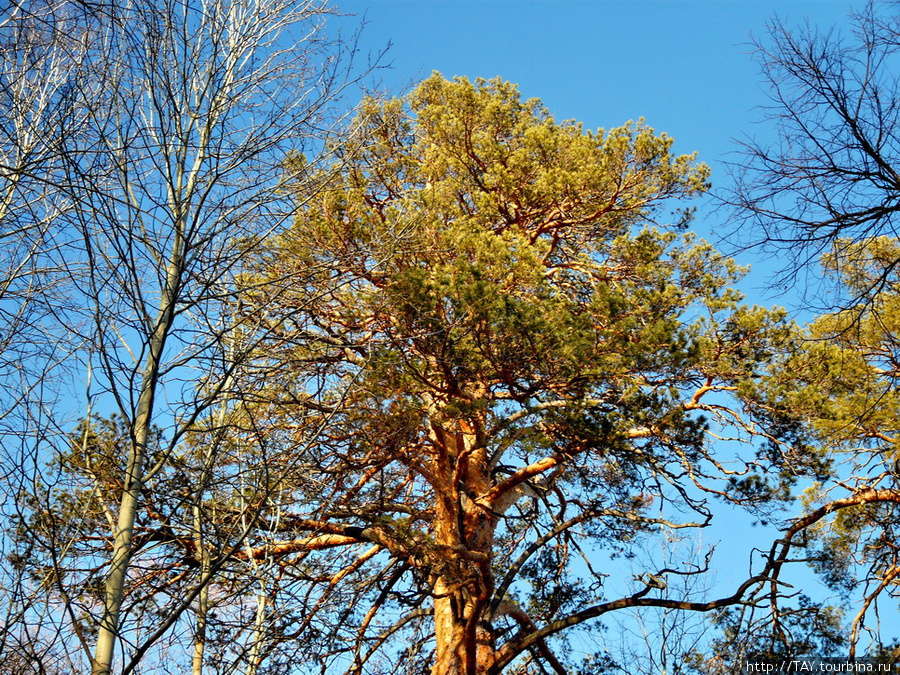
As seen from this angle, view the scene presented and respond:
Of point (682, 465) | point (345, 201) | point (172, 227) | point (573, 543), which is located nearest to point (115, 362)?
point (172, 227)

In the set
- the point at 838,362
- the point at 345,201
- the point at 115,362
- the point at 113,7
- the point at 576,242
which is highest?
the point at 576,242

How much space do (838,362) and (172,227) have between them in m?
7.46

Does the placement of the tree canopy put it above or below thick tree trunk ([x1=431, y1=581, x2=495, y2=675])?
above

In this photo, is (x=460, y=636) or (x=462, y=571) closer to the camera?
(x=462, y=571)

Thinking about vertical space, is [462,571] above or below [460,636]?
above

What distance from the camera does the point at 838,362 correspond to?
8.85 metres

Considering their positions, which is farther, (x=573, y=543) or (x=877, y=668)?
(x=573, y=543)

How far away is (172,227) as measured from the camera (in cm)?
398

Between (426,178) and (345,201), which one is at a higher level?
(426,178)

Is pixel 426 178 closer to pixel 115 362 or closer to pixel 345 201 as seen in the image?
pixel 345 201

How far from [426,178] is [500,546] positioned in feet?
14.9

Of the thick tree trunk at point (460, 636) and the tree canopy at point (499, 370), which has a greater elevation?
the tree canopy at point (499, 370)

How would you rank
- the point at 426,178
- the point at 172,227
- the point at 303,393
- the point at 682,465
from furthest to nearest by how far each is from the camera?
the point at 426,178
the point at 682,465
the point at 303,393
the point at 172,227

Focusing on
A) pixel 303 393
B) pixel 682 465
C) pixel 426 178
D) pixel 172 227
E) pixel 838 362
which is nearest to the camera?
pixel 172 227
